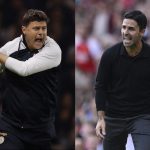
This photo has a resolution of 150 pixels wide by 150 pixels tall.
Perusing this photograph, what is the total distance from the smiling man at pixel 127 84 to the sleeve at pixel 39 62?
561 mm

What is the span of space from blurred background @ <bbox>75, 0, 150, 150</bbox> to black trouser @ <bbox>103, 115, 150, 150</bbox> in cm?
230

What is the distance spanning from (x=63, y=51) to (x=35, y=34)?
0.77 metres

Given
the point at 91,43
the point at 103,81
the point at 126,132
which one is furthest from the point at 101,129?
the point at 91,43

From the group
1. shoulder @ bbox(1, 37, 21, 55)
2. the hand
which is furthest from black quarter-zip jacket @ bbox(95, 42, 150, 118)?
shoulder @ bbox(1, 37, 21, 55)

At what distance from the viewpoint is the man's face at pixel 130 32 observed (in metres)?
5.17

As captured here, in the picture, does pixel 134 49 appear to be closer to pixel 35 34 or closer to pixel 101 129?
pixel 101 129

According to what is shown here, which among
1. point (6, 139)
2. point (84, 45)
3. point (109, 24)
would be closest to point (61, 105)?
point (6, 139)

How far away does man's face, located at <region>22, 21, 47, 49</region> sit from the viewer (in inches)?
186

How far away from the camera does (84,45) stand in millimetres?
9906

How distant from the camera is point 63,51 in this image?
5.46 meters

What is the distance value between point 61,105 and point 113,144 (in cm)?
55

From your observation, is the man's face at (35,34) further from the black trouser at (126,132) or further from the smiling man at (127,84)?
the black trouser at (126,132)

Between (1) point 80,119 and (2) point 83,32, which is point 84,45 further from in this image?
(1) point 80,119

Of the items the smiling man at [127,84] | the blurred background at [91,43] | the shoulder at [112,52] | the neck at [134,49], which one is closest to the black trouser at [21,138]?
the smiling man at [127,84]
